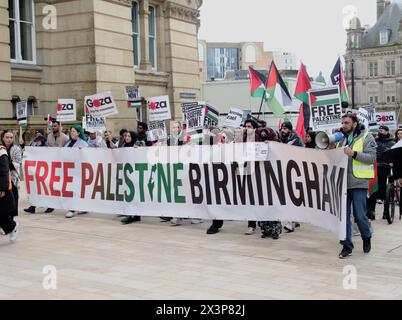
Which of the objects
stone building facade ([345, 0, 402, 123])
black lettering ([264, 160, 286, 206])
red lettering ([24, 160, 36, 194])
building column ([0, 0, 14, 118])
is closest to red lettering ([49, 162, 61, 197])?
red lettering ([24, 160, 36, 194])

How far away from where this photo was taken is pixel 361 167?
8594 mm

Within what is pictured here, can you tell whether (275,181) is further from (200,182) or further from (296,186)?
(200,182)

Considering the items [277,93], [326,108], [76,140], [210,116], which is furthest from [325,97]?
[76,140]

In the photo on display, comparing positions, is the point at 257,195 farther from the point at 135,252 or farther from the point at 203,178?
the point at 135,252

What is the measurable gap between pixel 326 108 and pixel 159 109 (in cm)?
547

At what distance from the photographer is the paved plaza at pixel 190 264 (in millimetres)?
6961

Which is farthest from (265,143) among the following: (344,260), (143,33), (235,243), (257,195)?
(143,33)

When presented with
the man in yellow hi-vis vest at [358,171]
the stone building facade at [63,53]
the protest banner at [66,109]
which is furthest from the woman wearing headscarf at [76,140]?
the stone building facade at [63,53]

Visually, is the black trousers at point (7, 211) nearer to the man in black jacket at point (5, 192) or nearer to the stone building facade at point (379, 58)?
the man in black jacket at point (5, 192)

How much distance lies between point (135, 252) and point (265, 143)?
9.59 feet

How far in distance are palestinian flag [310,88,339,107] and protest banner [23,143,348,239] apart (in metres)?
1.12

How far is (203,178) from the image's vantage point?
443 inches

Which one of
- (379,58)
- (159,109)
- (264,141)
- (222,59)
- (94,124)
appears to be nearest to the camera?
(264,141)

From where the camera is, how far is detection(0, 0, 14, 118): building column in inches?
802
